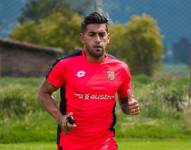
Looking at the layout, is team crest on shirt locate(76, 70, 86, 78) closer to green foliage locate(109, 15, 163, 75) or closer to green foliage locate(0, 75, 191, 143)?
Answer: green foliage locate(0, 75, 191, 143)

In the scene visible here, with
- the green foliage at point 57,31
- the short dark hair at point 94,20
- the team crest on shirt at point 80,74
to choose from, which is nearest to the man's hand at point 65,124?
the team crest on shirt at point 80,74

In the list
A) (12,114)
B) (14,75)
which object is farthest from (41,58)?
(12,114)

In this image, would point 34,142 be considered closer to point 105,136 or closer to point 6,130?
point 6,130

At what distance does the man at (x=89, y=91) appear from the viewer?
5879 millimetres

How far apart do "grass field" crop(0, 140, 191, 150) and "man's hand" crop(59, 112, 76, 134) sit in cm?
573

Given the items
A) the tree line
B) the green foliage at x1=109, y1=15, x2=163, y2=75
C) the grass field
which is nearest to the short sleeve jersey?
the grass field

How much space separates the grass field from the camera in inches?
458

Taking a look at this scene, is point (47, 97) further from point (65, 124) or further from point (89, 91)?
point (65, 124)

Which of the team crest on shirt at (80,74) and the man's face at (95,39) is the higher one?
the man's face at (95,39)

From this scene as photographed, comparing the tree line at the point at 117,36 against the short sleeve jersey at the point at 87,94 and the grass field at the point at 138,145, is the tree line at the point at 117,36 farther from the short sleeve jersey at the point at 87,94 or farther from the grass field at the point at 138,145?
the short sleeve jersey at the point at 87,94

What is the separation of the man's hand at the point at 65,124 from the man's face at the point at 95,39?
0.52m

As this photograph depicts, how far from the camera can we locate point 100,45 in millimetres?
5844

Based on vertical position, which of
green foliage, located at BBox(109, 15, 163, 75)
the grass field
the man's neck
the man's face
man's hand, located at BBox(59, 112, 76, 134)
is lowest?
the grass field

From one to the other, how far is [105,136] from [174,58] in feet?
76.4
